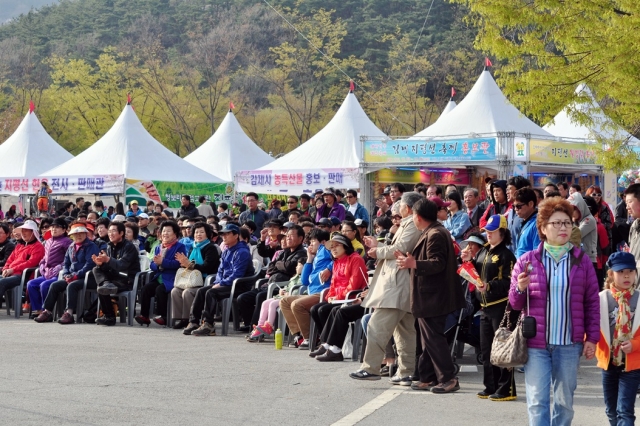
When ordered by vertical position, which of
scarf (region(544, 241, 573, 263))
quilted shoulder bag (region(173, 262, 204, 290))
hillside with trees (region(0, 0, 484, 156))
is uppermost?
hillside with trees (region(0, 0, 484, 156))

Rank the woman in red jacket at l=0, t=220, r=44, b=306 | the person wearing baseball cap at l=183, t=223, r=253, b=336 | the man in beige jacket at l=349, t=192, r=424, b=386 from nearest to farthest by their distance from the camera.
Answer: the man in beige jacket at l=349, t=192, r=424, b=386, the person wearing baseball cap at l=183, t=223, r=253, b=336, the woman in red jacket at l=0, t=220, r=44, b=306

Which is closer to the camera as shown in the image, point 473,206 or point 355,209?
point 473,206

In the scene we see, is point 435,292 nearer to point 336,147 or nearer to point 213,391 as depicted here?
point 213,391

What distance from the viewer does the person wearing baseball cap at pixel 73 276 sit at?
13.6 metres

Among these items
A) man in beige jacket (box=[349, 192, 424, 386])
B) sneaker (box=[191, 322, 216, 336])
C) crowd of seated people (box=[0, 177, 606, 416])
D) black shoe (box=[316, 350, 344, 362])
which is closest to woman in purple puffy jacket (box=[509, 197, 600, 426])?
crowd of seated people (box=[0, 177, 606, 416])

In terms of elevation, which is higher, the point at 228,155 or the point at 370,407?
the point at 228,155

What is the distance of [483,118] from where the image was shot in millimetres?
23859

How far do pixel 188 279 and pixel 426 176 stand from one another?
1085 cm

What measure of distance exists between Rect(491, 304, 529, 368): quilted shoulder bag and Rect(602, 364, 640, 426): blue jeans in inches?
27.9

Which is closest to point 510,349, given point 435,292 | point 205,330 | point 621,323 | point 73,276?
point 621,323

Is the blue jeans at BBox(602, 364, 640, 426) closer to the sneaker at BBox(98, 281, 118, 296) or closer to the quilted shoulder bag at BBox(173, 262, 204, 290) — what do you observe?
the quilted shoulder bag at BBox(173, 262, 204, 290)

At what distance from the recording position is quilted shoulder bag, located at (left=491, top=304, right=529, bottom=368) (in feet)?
18.7

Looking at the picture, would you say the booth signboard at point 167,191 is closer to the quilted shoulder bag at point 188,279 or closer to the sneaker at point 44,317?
the sneaker at point 44,317

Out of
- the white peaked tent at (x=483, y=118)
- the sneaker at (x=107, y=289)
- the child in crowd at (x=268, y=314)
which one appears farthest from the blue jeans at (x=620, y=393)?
the white peaked tent at (x=483, y=118)
